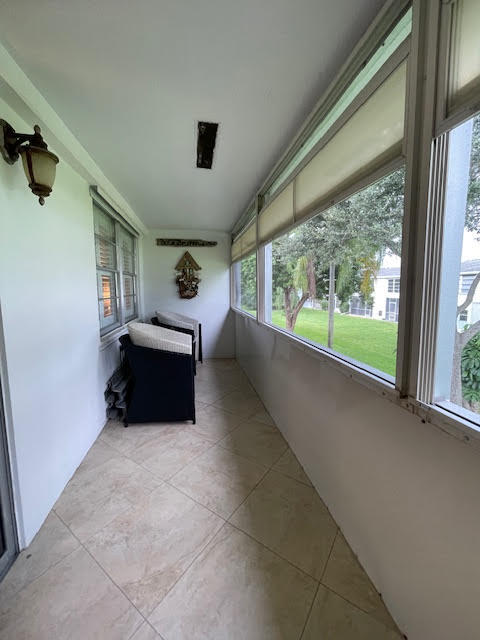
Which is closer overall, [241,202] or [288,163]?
[288,163]

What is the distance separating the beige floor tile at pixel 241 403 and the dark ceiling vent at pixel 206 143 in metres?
2.45

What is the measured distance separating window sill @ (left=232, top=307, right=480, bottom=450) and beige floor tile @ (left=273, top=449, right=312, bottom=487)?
0.93 meters

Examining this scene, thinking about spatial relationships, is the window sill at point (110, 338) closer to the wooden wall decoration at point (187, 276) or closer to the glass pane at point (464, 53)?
the wooden wall decoration at point (187, 276)

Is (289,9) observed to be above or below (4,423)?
above

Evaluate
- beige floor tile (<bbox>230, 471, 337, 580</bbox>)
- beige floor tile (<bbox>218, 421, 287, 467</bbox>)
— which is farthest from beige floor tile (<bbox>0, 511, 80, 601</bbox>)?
beige floor tile (<bbox>218, 421, 287, 467</bbox>)

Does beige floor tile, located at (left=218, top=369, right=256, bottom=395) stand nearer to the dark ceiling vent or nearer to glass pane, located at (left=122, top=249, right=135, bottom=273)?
glass pane, located at (left=122, top=249, right=135, bottom=273)

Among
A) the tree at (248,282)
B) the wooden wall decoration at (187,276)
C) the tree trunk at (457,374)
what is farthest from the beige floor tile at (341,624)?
the wooden wall decoration at (187,276)

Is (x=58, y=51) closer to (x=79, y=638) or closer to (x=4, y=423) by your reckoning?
(x=4, y=423)

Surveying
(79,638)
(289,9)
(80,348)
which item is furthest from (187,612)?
(289,9)

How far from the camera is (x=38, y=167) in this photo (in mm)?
1237

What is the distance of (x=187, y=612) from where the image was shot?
105cm

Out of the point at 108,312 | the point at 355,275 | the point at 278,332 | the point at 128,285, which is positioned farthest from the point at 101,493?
the point at 128,285

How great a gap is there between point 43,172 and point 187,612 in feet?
6.93

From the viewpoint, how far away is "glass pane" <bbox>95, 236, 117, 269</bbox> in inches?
103
